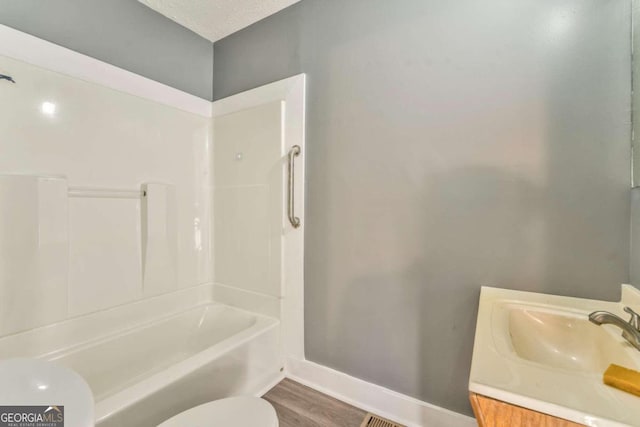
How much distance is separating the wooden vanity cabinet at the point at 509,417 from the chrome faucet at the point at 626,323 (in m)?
0.47

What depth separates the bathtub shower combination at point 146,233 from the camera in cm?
131

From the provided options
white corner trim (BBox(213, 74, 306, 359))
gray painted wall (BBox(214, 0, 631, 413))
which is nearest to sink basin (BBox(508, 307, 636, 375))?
gray painted wall (BBox(214, 0, 631, 413))

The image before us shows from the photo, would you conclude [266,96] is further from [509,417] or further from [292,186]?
[509,417]

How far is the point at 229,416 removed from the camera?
971mm

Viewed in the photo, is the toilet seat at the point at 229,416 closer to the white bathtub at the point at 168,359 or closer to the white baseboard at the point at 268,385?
the white bathtub at the point at 168,359

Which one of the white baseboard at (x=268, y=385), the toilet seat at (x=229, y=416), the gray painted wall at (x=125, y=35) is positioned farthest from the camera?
the white baseboard at (x=268, y=385)

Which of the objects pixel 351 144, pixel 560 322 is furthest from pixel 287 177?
pixel 560 322

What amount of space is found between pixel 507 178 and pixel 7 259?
7.90 feet

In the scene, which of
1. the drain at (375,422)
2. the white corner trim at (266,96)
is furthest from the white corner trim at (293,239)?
the drain at (375,422)

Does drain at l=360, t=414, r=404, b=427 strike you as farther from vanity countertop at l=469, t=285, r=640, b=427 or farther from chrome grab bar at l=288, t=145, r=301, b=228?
chrome grab bar at l=288, t=145, r=301, b=228

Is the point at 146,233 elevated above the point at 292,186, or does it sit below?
below

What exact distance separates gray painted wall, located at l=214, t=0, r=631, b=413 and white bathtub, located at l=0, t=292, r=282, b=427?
0.37 meters

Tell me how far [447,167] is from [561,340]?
81cm

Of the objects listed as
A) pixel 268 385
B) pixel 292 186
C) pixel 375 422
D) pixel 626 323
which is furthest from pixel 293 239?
pixel 626 323
